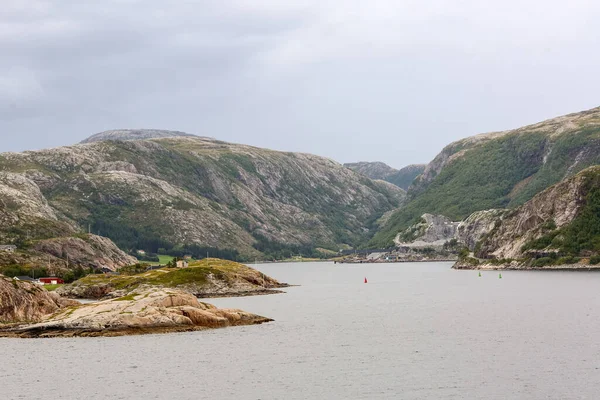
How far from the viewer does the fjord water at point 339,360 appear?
69.9 metres

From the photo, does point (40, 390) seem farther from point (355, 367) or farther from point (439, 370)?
→ point (439, 370)

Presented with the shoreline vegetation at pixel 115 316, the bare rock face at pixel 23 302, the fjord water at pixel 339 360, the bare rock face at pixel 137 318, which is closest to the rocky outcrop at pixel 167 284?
the bare rock face at pixel 23 302

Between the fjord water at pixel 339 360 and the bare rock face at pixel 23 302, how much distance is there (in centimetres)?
1651

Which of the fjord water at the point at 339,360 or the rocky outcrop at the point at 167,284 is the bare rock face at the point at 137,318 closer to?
the fjord water at the point at 339,360

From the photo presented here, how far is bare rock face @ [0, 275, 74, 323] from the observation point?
118m

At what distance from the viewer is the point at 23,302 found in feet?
399

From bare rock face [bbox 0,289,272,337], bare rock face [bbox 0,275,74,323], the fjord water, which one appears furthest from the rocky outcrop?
bare rock face [bbox 0,289,272,337]

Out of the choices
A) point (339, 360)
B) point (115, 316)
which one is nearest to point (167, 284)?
point (115, 316)

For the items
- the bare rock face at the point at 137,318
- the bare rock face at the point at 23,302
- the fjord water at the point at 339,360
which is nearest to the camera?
the fjord water at the point at 339,360

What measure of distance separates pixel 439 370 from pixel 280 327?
4444 centimetres

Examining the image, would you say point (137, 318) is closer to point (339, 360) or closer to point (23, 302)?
point (23, 302)

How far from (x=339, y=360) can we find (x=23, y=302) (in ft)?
202

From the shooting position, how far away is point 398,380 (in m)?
73.4

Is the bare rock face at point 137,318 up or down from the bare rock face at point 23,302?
down
